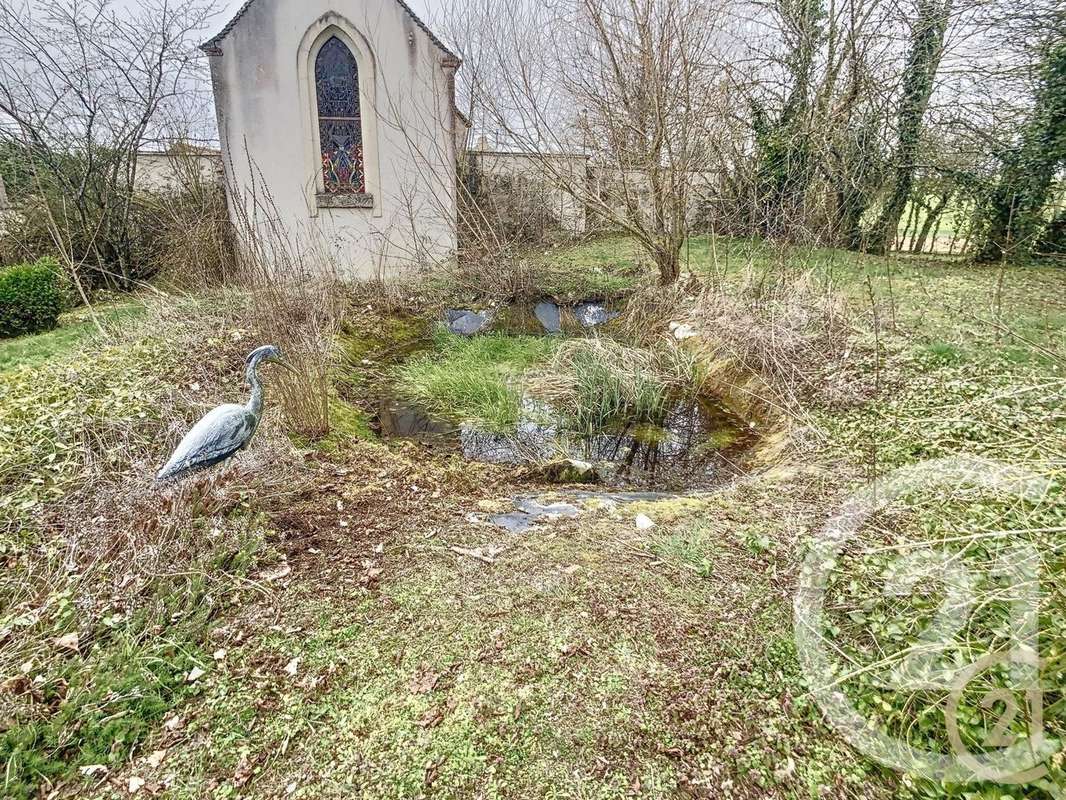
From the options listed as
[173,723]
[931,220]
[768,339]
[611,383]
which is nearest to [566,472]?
[611,383]

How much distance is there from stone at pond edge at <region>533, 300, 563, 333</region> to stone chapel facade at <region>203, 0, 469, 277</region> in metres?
2.69

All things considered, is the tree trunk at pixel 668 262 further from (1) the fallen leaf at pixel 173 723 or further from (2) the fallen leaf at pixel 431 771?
(1) the fallen leaf at pixel 173 723

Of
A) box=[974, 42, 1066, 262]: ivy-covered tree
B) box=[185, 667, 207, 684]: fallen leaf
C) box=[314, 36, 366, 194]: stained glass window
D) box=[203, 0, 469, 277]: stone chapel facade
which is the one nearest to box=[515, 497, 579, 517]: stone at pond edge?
box=[185, 667, 207, 684]: fallen leaf

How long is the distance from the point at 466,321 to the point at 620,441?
4314 mm

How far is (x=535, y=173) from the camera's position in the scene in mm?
12273

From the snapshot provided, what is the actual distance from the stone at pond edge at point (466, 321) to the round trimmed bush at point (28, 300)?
518 centimetres

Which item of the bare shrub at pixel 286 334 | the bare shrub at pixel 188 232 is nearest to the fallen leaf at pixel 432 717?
the bare shrub at pixel 286 334

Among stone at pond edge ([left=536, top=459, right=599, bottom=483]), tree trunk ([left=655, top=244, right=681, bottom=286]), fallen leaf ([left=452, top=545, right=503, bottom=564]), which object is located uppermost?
tree trunk ([left=655, top=244, right=681, bottom=286])

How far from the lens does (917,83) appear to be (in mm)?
7078

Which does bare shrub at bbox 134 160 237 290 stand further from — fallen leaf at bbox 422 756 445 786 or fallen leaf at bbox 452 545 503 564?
fallen leaf at bbox 422 756 445 786

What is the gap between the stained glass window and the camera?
10109mm

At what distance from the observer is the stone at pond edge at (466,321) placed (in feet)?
26.1

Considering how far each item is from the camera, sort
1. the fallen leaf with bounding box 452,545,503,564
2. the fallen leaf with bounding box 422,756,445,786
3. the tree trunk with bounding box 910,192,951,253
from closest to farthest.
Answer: the fallen leaf with bounding box 422,756,445,786 → the fallen leaf with bounding box 452,545,503,564 → the tree trunk with bounding box 910,192,951,253

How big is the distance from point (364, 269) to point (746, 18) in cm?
782
